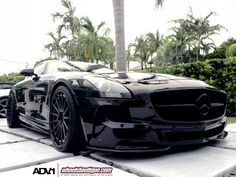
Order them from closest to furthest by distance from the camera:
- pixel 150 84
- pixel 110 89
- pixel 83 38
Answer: pixel 110 89 → pixel 150 84 → pixel 83 38

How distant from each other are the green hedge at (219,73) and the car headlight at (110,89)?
5.24 meters

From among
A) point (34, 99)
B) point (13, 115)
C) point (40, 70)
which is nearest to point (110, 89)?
point (34, 99)

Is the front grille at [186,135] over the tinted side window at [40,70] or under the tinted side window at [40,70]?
under

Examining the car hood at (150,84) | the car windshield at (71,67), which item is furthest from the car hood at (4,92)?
the car hood at (150,84)

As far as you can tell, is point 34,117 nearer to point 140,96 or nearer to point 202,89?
point 140,96

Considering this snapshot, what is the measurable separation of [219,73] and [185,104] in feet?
17.0

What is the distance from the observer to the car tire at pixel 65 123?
295cm

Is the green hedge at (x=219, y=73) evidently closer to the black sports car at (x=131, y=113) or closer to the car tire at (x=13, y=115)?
the black sports car at (x=131, y=113)

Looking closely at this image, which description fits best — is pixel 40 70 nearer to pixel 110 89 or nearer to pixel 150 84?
pixel 110 89

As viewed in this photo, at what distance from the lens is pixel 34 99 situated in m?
4.03

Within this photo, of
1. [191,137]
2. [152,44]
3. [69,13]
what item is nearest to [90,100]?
[191,137]

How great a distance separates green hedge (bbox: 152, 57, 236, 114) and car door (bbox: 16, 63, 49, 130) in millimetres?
4657

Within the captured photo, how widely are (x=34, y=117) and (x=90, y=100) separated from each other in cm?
149

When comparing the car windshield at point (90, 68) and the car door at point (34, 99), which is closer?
the car door at point (34, 99)
